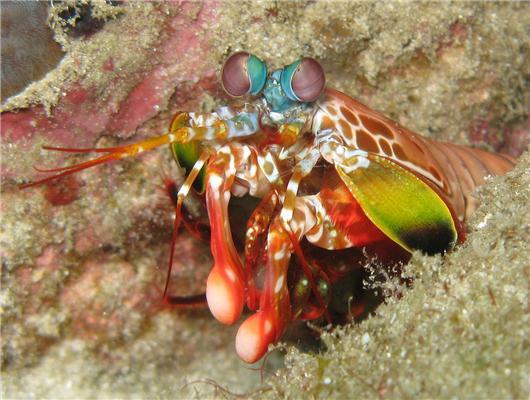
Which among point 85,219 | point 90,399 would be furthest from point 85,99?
point 90,399

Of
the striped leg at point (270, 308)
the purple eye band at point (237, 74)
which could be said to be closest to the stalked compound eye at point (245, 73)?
the purple eye band at point (237, 74)

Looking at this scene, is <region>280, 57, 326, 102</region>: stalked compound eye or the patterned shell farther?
the patterned shell

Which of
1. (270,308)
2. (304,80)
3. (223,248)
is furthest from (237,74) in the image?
(270,308)

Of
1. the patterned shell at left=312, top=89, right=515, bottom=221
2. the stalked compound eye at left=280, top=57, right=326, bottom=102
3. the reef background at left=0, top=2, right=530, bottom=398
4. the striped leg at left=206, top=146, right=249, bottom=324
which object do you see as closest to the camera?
the reef background at left=0, top=2, right=530, bottom=398

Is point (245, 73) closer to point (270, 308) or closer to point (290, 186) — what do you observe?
point (290, 186)

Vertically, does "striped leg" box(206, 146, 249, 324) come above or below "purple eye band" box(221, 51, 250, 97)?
below

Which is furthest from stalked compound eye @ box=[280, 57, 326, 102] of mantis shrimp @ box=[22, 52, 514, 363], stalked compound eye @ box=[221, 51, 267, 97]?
stalked compound eye @ box=[221, 51, 267, 97]

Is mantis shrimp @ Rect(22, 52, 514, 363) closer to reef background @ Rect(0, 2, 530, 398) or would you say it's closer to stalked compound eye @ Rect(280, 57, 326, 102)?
stalked compound eye @ Rect(280, 57, 326, 102)
